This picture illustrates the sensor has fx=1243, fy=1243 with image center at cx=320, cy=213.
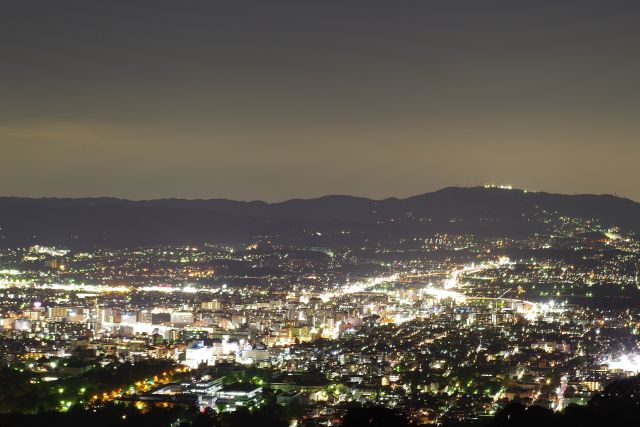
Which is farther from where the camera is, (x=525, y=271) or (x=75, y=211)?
(x=75, y=211)

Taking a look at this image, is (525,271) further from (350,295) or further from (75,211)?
(75,211)

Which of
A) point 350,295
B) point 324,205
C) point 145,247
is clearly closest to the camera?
point 350,295

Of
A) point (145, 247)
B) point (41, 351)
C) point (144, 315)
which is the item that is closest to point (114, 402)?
point (41, 351)

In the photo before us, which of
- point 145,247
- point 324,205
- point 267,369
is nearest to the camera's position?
point 267,369

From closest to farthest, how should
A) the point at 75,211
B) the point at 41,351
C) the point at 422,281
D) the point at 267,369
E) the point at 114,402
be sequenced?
the point at 114,402, the point at 267,369, the point at 41,351, the point at 422,281, the point at 75,211

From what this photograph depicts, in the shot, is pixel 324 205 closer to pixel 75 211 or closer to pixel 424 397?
pixel 75 211

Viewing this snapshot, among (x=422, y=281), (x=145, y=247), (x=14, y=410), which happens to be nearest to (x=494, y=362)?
(x=14, y=410)
